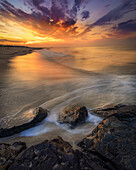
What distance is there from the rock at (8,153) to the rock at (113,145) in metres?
1.26

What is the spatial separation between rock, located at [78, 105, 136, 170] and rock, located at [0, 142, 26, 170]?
1260mm

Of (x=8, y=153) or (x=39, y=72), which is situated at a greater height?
(x=39, y=72)

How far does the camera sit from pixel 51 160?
5.03 ft

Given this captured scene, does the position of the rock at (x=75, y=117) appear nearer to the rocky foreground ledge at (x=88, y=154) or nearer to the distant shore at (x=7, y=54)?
the rocky foreground ledge at (x=88, y=154)

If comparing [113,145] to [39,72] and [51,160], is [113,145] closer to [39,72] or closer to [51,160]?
[51,160]

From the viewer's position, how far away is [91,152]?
1.82m

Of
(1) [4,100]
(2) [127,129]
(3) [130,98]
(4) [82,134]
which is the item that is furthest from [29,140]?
(3) [130,98]

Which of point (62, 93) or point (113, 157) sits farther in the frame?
point (62, 93)

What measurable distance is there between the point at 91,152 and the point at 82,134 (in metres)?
0.76

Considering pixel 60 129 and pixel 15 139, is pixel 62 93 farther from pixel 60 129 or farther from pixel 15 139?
pixel 15 139

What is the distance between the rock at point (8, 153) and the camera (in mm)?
1545

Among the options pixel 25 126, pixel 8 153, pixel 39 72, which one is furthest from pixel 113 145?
pixel 39 72

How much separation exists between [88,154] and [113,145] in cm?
49

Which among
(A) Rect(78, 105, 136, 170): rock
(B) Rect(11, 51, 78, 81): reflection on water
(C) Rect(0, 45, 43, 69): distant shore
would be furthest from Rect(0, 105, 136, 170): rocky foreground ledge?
(C) Rect(0, 45, 43, 69): distant shore
